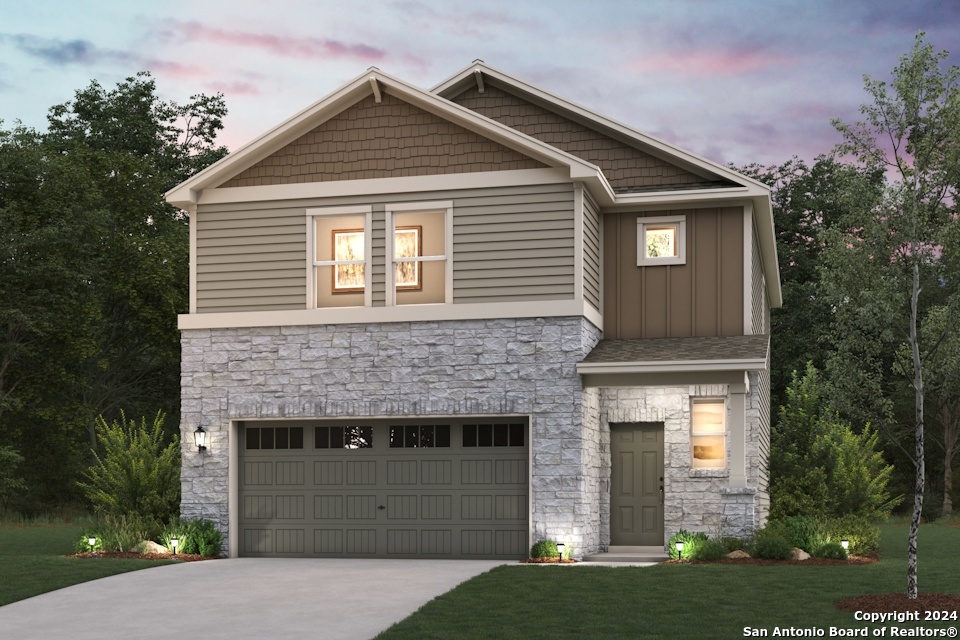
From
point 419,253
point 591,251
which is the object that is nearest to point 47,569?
point 419,253

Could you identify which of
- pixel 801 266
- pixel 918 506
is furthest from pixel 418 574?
pixel 801 266

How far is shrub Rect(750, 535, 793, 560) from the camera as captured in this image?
17.0 meters

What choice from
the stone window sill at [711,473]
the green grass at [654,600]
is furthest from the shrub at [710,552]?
the stone window sill at [711,473]

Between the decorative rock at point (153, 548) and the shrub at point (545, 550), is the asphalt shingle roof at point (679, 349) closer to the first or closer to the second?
the shrub at point (545, 550)

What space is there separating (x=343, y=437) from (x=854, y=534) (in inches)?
340

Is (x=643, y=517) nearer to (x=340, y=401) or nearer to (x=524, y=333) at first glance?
(x=524, y=333)

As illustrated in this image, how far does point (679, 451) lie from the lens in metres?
19.3

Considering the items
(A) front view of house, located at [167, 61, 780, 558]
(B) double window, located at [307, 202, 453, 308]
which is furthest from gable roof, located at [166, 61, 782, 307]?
(B) double window, located at [307, 202, 453, 308]

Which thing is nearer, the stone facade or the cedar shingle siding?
the stone facade

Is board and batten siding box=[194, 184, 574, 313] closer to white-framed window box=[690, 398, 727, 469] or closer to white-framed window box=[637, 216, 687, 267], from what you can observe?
white-framed window box=[637, 216, 687, 267]

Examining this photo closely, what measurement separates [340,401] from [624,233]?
5.66 meters

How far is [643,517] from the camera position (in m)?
19.6

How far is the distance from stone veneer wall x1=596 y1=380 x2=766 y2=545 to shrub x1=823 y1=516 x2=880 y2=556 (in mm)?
1255

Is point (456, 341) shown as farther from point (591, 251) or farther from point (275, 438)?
point (275, 438)
